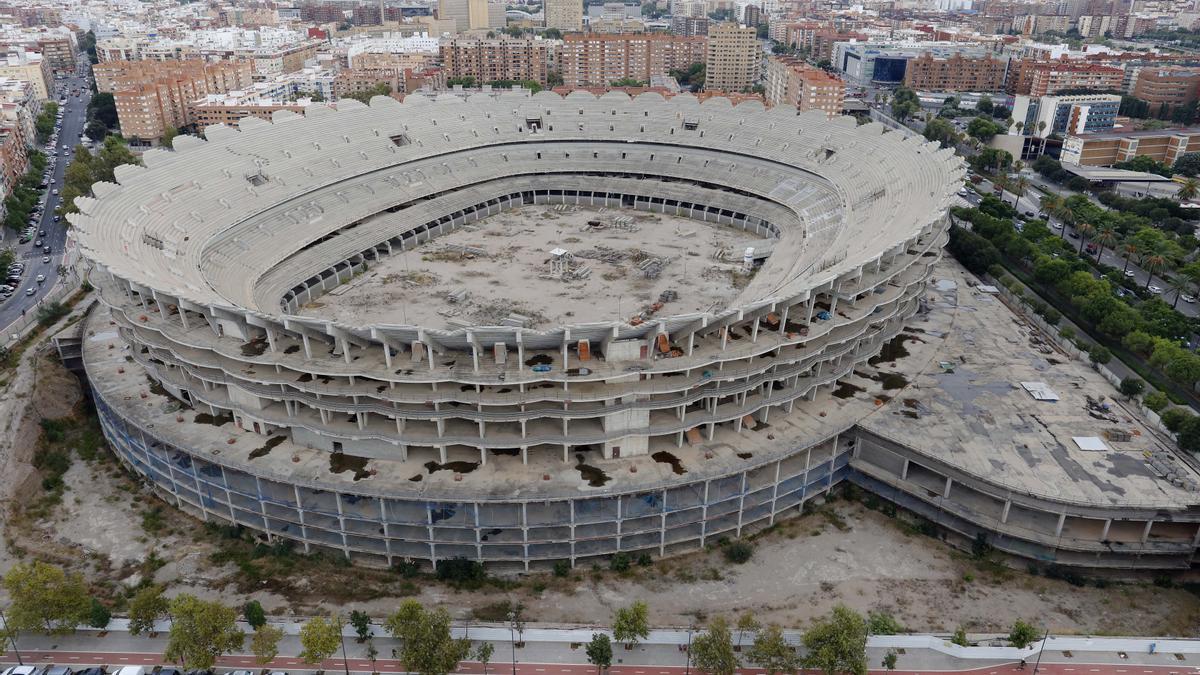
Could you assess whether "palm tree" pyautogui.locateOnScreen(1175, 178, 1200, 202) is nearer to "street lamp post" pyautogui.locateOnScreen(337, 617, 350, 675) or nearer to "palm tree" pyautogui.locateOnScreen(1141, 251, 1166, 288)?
"palm tree" pyautogui.locateOnScreen(1141, 251, 1166, 288)

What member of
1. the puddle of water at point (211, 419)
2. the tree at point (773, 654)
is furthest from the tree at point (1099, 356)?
the puddle of water at point (211, 419)

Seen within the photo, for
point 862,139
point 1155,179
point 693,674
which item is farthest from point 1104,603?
point 1155,179

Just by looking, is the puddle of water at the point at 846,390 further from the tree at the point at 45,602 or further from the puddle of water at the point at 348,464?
the tree at the point at 45,602

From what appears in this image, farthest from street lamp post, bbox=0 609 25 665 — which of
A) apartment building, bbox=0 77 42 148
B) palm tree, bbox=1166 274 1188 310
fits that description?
apartment building, bbox=0 77 42 148

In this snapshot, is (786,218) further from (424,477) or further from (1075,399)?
(424,477)

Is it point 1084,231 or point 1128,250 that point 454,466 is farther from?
point 1084,231

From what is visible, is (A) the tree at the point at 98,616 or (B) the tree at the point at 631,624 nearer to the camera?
(B) the tree at the point at 631,624
